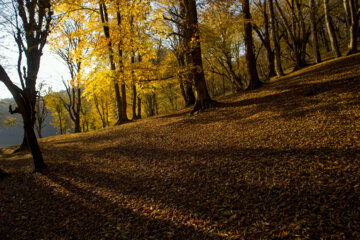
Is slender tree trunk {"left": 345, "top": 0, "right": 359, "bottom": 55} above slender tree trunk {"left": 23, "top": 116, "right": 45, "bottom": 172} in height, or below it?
above

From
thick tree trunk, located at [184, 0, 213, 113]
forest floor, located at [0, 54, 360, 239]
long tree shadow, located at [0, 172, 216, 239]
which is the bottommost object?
long tree shadow, located at [0, 172, 216, 239]

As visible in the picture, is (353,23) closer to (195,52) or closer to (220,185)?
(195,52)

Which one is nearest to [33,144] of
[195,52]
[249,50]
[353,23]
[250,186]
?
[250,186]

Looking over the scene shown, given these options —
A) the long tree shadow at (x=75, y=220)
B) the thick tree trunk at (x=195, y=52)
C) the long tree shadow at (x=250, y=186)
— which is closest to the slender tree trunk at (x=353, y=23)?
the thick tree trunk at (x=195, y=52)

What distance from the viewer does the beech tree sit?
240 inches

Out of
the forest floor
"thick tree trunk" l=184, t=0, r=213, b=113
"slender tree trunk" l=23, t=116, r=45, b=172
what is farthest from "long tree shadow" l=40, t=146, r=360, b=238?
"thick tree trunk" l=184, t=0, r=213, b=113

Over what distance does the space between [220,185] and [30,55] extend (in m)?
9.28

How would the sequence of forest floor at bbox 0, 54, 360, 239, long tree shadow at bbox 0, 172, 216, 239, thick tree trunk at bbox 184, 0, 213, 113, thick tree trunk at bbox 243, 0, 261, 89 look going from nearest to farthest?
forest floor at bbox 0, 54, 360, 239 < long tree shadow at bbox 0, 172, 216, 239 < thick tree trunk at bbox 184, 0, 213, 113 < thick tree trunk at bbox 243, 0, 261, 89

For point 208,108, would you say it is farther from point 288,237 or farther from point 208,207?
point 288,237

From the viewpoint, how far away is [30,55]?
7305 millimetres

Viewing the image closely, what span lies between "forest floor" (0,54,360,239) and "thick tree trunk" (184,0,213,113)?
322 centimetres

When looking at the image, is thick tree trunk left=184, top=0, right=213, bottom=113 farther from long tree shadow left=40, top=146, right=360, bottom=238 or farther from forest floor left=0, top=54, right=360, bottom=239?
long tree shadow left=40, top=146, right=360, bottom=238

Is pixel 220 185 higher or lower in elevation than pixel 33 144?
lower

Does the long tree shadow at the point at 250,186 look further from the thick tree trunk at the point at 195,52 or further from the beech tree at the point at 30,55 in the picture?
the thick tree trunk at the point at 195,52
